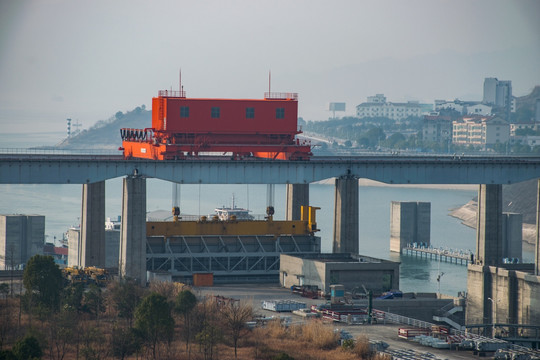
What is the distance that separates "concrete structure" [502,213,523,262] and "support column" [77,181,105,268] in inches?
2644

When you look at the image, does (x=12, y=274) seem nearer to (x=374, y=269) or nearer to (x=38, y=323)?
(x=38, y=323)

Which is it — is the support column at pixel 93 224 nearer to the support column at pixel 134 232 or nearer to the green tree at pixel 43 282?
the support column at pixel 134 232

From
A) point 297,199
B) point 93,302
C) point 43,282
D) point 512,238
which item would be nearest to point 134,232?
point 93,302

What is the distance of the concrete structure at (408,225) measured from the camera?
142 meters

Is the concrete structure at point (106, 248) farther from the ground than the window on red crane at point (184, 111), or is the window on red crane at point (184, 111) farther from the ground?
the window on red crane at point (184, 111)

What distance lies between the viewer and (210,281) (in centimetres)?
7525

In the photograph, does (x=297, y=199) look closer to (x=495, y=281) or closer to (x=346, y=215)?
(x=346, y=215)

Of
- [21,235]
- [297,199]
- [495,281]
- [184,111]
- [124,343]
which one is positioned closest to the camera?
[124,343]

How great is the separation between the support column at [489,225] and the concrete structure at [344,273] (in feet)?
40.9

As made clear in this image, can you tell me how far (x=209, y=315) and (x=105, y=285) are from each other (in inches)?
563

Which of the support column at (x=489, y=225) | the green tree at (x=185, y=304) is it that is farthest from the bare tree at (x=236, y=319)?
the support column at (x=489, y=225)

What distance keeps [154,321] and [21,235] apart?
71.1m

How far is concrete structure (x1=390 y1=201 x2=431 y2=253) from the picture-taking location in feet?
466

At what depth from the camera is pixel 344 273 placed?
7131 centimetres
